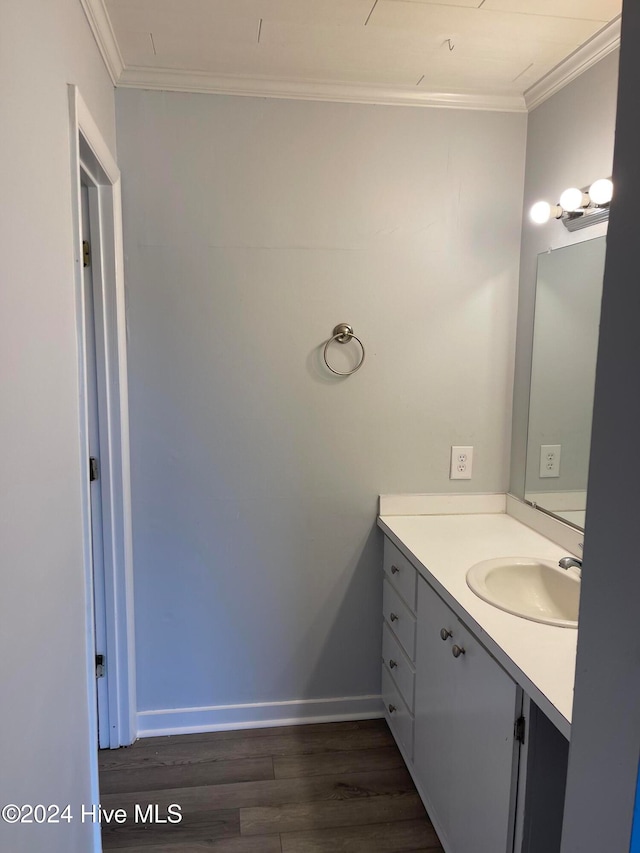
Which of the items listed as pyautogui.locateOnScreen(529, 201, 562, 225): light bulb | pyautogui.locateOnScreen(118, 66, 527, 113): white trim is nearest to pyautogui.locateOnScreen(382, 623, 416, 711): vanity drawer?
pyautogui.locateOnScreen(529, 201, 562, 225): light bulb

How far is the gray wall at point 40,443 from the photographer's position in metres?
0.94

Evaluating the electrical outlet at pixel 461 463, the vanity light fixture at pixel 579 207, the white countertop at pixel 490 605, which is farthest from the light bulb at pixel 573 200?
the white countertop at pixel 490 605

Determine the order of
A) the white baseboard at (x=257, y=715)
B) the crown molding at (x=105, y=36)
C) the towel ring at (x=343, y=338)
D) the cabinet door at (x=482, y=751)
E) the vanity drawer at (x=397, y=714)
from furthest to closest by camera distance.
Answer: the white baseboard at (x=257, y=715), the towel ring at (x=343, y=338), the vanity drawer at (x=397, y=714), the crown molding at (x=105, y=36), the cabinet door at (x=482, y=751)

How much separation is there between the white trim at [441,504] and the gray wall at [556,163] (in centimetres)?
11

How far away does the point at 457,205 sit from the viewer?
7.29 ft

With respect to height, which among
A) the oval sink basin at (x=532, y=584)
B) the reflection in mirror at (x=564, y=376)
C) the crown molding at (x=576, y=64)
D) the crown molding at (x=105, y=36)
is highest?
the crown molding at (x=576, y=64)

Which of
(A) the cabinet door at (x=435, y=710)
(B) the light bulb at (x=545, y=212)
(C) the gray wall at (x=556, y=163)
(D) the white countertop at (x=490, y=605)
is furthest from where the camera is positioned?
(B) the light bulb at (x=545, y=212)

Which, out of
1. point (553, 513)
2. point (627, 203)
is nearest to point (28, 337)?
point (627, 203)

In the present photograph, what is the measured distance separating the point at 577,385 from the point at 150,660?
1.88 metres

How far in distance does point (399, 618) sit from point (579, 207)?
153 cm

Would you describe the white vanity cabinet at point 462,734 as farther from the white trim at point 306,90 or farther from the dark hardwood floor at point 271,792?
the white trim at point 306,90

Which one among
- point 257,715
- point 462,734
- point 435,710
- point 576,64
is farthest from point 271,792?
point 576,64

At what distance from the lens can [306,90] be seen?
2.07 metres

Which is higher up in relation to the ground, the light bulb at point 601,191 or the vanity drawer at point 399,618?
the light bulb at point 601,191
